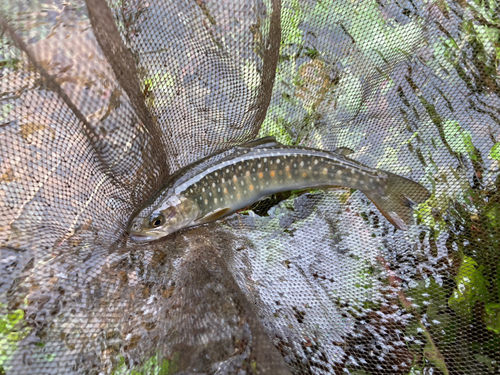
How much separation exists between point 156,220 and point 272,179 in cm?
110

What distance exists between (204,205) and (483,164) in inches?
106

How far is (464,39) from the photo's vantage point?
339 centimetres

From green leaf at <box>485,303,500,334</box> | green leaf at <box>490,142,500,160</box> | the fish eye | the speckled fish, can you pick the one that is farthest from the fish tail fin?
the fish eye

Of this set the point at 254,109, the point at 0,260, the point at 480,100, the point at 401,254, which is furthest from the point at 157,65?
the point at 480,100

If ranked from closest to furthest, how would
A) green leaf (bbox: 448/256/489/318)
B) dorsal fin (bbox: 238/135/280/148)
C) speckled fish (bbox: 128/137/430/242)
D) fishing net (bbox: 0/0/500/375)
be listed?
fishing net (bbox: 0/0/500/375)
green leaf (bbox: 448/256/489/318)
speckled fish (bbox: 128/137/430/242)
dorsal fin (bbox: 238/135/280/148)

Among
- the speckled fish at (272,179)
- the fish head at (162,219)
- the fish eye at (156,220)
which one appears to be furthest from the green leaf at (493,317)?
the fish eye at (156,220)

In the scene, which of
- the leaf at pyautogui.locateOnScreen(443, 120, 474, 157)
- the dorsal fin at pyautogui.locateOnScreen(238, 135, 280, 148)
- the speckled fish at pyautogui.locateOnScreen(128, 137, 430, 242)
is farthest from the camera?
the leaf at pyautogui.locateOnScreen(443, 120, 474, 157)

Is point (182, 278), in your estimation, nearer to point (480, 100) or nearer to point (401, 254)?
point (401, 254)

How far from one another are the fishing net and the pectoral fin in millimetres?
97

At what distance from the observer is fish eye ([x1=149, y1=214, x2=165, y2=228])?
2689 millimetres

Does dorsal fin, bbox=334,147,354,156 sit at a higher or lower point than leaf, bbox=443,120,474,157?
higher

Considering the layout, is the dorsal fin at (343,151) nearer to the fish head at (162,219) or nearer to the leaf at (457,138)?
the leaf at (457,138)

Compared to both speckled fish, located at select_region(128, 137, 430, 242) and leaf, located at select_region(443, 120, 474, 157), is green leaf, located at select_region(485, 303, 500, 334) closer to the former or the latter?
speckled fish, located at select_region(128, 137, 430, 242)

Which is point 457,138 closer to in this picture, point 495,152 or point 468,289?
point 495,152
